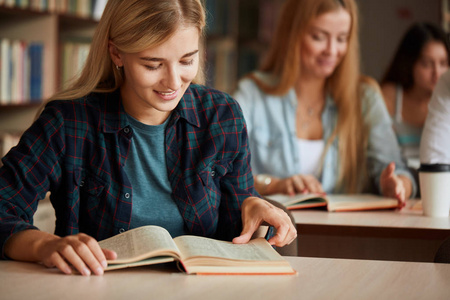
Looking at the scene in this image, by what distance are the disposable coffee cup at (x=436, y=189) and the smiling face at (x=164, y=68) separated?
0.77m

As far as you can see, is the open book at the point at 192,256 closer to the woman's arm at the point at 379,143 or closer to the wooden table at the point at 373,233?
the wooden table at the point at 373,233

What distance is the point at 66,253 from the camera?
1.06 metres

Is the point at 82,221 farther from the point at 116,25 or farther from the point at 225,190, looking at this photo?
the point at 116,25

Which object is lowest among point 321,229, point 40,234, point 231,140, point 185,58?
point 321,229

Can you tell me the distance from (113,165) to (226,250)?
1.35 feet

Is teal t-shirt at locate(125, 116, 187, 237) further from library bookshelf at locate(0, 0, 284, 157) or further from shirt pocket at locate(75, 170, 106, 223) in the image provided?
library bookshelf at locate(0, 0, 284, 157)

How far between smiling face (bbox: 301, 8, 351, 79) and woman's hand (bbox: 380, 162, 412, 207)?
55 cm

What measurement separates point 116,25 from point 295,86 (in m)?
1.26

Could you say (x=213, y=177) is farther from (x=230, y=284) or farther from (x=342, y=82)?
(x=342, y=82)

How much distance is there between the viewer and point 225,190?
60.6 inches

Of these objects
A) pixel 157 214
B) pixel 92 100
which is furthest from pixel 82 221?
pixel 92 100

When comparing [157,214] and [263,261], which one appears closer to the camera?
[263,261]

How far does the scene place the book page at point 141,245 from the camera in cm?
105

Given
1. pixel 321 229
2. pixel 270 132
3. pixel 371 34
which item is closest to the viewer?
pixel 321 229
